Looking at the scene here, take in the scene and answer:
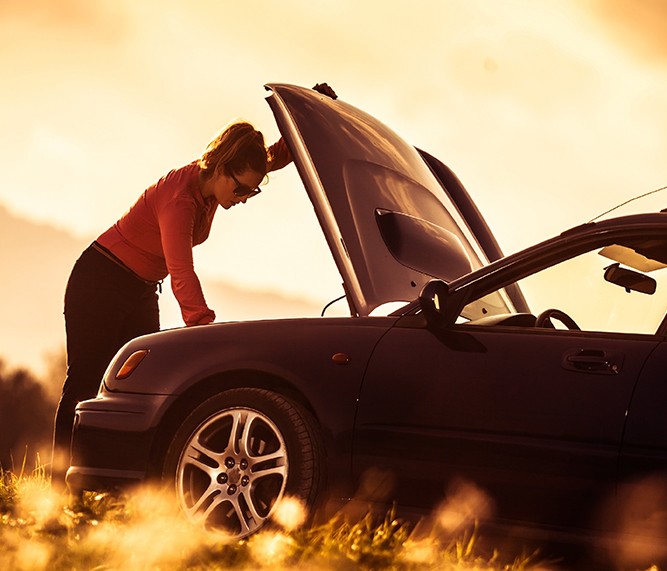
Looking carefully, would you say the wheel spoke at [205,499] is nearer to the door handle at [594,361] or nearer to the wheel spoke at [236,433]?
the wheel spoke at [236,433]

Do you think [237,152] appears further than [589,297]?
Yes

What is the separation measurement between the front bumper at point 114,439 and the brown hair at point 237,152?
133cm

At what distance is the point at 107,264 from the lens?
6.62 m

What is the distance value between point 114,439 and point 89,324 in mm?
1312

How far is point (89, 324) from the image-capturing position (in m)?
6.56

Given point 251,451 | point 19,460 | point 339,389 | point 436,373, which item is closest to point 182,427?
point 251,451

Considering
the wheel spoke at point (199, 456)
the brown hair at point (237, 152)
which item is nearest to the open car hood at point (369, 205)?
the brown hair at point (237, 152)

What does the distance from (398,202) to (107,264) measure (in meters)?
1.61

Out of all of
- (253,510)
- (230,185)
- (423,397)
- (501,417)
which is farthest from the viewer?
(230,185)

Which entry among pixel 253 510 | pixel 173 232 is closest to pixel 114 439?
pixel 253 510

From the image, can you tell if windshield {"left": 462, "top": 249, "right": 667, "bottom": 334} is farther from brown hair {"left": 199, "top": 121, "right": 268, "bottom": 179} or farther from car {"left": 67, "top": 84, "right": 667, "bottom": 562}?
brown hair {"left": 199, "top": 121, "right": 268, "bottom": 179}

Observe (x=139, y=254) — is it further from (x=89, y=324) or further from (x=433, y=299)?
(x=433, y=299)

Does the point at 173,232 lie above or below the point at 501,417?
above

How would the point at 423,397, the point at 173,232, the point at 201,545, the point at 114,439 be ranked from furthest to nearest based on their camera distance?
the point at 173,232 → the point at 114,439 → the point at 423,397 → the point at 201,545
